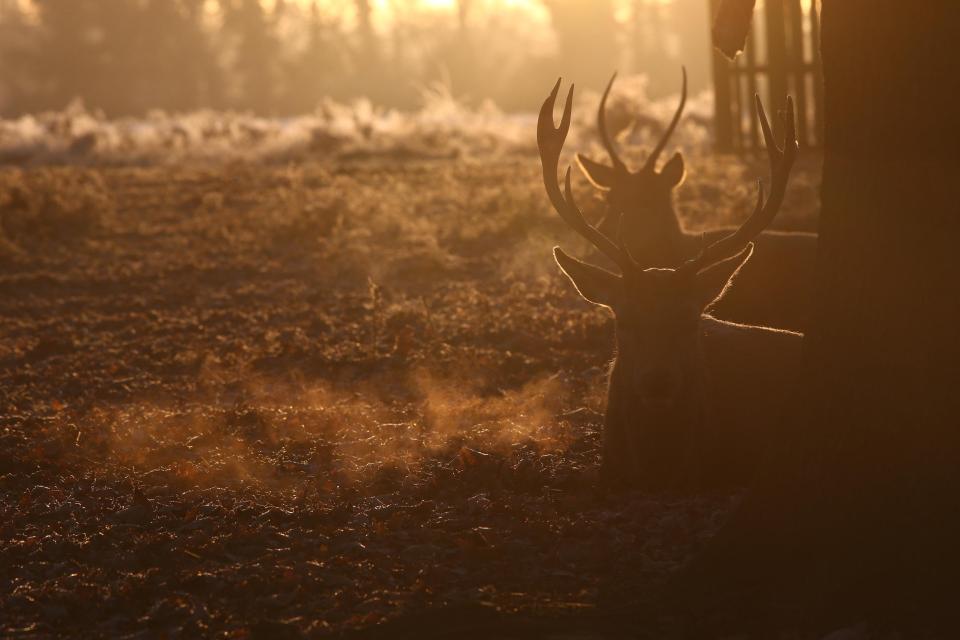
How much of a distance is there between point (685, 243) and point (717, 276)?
375cm

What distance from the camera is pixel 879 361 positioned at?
201 inches

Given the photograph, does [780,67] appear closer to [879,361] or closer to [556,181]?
[556,181]

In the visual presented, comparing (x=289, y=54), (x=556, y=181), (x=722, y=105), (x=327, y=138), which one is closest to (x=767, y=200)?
(x=556, y=181)

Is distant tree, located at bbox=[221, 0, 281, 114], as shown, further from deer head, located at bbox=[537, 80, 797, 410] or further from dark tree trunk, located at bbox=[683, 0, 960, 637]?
dark tree trunk, located at bbox=[683, 0, 960, 637]

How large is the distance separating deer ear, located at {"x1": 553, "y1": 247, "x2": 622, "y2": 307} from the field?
0.98 meters

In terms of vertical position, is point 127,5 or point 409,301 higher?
point 127,5

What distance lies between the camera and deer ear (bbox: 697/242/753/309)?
6.45 meters

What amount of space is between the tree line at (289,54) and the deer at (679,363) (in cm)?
5996

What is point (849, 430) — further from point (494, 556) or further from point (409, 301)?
point (409, 301)

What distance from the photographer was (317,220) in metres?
16.5

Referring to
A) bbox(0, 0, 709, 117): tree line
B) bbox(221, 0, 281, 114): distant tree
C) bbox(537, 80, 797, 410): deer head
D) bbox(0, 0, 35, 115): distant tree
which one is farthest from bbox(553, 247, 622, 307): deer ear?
bbox(221, 0, 281, 114): distant tree

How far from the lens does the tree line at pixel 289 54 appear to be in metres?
70.9

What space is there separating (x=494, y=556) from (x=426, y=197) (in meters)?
13.5

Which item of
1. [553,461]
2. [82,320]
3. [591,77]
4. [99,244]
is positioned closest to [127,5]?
[591,77]
